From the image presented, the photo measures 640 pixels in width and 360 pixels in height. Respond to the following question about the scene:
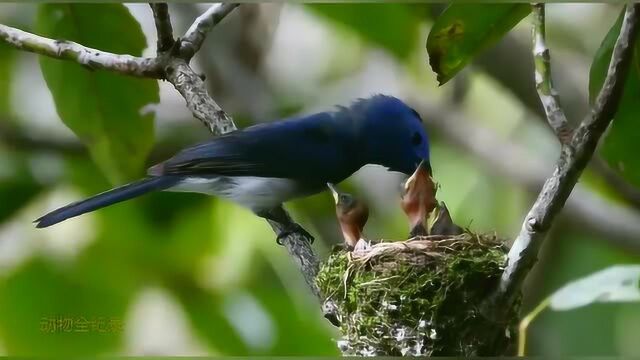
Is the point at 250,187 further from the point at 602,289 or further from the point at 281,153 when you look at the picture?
the point at 602,289

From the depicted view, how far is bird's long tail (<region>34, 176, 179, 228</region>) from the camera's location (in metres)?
1.44

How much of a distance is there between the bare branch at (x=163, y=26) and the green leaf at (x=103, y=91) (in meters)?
0.04

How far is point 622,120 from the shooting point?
1323 mm

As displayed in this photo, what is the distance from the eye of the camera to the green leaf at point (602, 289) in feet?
4.48

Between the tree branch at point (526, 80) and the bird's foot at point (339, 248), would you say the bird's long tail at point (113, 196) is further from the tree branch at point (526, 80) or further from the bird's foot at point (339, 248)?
the tree branch at point (526, 80)

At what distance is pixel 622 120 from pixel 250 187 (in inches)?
23.8

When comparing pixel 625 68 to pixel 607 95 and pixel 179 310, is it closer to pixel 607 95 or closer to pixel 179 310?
pixel 607 95

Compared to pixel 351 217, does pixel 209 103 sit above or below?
above

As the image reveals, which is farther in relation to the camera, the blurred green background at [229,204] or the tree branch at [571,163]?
the blurred green background at [229,204]

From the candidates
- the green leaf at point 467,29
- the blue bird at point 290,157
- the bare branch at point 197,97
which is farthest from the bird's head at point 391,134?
the bare branch at point 197,97

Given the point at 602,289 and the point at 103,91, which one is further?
the point at 103,91

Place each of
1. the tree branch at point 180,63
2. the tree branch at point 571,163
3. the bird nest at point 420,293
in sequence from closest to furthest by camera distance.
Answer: the tree branch at point 571,163 < the bird nest at point 420,293 < the tree branch at point 180,63

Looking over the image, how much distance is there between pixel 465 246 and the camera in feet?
4.51

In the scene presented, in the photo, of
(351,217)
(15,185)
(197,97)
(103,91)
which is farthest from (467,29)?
(15,185)
